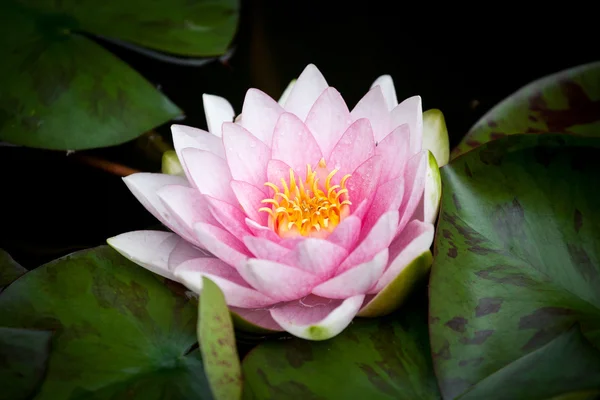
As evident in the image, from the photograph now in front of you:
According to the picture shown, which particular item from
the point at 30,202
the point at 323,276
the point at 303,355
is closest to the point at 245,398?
the point at 303,355

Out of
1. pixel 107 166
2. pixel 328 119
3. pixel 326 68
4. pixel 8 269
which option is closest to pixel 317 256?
pixel 328 119

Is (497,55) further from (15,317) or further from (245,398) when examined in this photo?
(15,317)

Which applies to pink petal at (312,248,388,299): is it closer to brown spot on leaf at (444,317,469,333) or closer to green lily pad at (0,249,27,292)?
brown spot on leaf at (444,317,469,333)

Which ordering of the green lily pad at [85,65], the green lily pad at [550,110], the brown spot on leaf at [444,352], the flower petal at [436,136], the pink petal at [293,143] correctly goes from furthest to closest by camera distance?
the green lily pad at [85,65] → the green lily pad at [550,110] → the flower petal at [436,136] → the pink petal at [293,143] → the brown spot on leaf at [444,352]

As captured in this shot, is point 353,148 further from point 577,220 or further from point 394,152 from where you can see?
point 577,220

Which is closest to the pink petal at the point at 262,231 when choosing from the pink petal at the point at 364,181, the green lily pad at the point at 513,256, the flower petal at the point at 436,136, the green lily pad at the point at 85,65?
the pink petal at the point at 364,181

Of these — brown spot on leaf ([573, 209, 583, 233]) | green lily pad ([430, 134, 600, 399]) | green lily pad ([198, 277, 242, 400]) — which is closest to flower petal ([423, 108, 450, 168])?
green lily pad ([430, 134, 600, 399])

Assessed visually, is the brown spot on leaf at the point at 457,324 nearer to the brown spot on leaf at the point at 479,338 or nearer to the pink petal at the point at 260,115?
the brown spot on leaf at the point at 479,338
